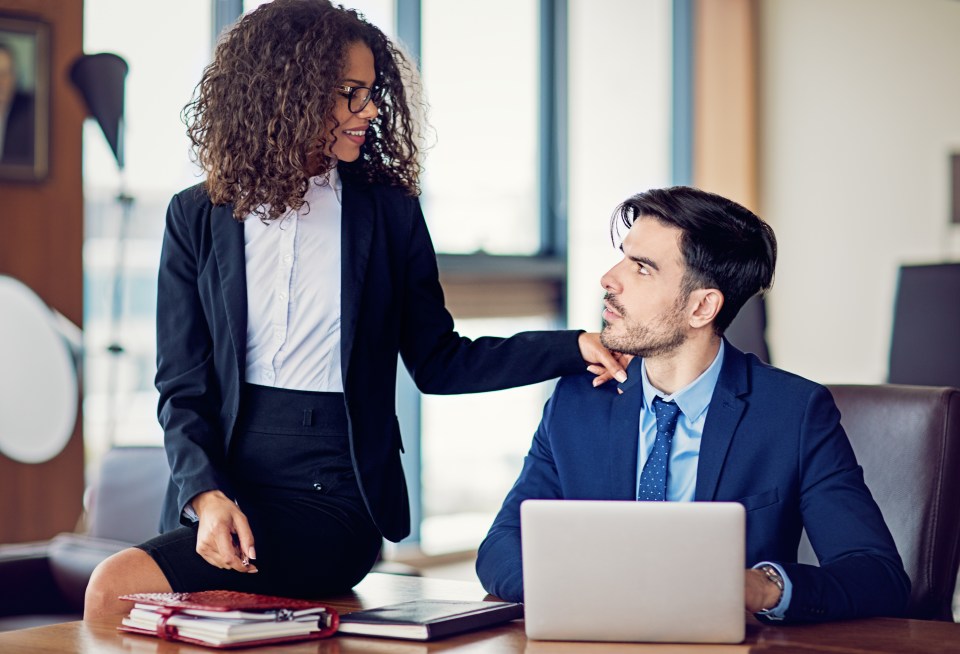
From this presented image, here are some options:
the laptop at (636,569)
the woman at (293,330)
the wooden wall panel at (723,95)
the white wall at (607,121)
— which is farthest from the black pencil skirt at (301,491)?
the wooden wall panel at (723,95)

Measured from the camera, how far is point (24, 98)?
141 inches

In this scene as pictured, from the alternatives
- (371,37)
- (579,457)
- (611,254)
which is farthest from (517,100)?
(579,457)

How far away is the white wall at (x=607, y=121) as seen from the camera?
601 cm

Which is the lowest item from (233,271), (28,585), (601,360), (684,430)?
(28,585)

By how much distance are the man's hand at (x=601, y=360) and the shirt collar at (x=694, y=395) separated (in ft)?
0.18

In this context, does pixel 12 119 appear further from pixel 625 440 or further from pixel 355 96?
pixel 625 440

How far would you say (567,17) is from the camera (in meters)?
5.86

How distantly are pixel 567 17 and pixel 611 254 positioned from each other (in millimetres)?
1272

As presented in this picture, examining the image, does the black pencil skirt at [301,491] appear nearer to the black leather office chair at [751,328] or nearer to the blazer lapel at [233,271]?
the blazer lapel at [233,271]

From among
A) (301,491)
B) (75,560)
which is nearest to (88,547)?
(75,560)

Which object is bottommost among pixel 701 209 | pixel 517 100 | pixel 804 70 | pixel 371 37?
pixel 701 209

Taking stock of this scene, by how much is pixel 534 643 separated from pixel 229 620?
0.38m

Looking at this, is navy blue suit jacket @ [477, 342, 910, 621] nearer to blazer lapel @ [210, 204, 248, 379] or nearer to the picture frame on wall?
blazer lapel @ [210, 204, 248, 379]

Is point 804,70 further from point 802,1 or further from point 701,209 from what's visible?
point 701,209
